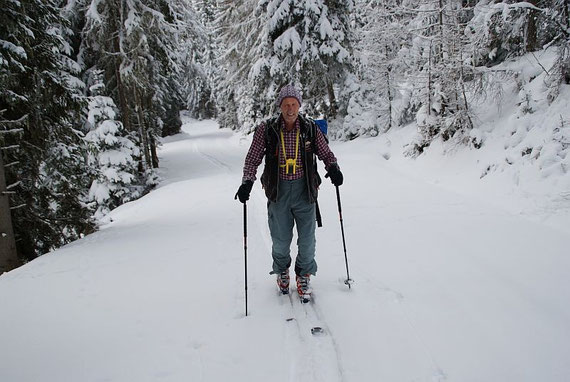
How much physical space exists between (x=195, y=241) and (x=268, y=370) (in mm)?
3836

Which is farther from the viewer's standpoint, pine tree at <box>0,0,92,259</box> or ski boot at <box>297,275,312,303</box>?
pine tree at <box>0,0,92,259</box>

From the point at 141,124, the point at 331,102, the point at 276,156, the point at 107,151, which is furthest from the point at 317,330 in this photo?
the point at 331,102

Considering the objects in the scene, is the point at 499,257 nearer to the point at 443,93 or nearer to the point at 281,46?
the point at 443,93

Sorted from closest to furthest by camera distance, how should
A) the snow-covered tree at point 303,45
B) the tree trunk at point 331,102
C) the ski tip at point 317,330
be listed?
the ski tip at point 317,330 → the snow-covered tree at point 303,45 → the tree trunk at point 331,102

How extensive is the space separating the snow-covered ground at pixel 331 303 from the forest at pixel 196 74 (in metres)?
1.75

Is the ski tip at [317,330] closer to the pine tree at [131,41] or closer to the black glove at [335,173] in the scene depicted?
the black glove at [335,173]

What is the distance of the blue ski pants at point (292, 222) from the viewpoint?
12.2 feet

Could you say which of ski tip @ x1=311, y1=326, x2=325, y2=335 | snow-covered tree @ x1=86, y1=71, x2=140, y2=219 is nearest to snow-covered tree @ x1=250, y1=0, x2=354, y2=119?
snow-covered tree @ x1=86, y1=71, x2=140, y2=219

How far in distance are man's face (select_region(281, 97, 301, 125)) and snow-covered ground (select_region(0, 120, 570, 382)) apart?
77.3 inches

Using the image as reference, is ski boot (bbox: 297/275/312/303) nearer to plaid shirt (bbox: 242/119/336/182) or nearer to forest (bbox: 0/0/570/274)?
plaid shirt (bbox: 242/119/336/182)

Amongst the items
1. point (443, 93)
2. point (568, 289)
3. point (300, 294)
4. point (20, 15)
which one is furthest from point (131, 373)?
point (443, 93)

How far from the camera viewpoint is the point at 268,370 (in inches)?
109

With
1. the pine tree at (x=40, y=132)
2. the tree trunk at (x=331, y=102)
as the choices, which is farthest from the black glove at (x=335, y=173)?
the tree trunk at (x=331, y=102)

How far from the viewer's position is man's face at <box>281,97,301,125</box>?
3510 mm
